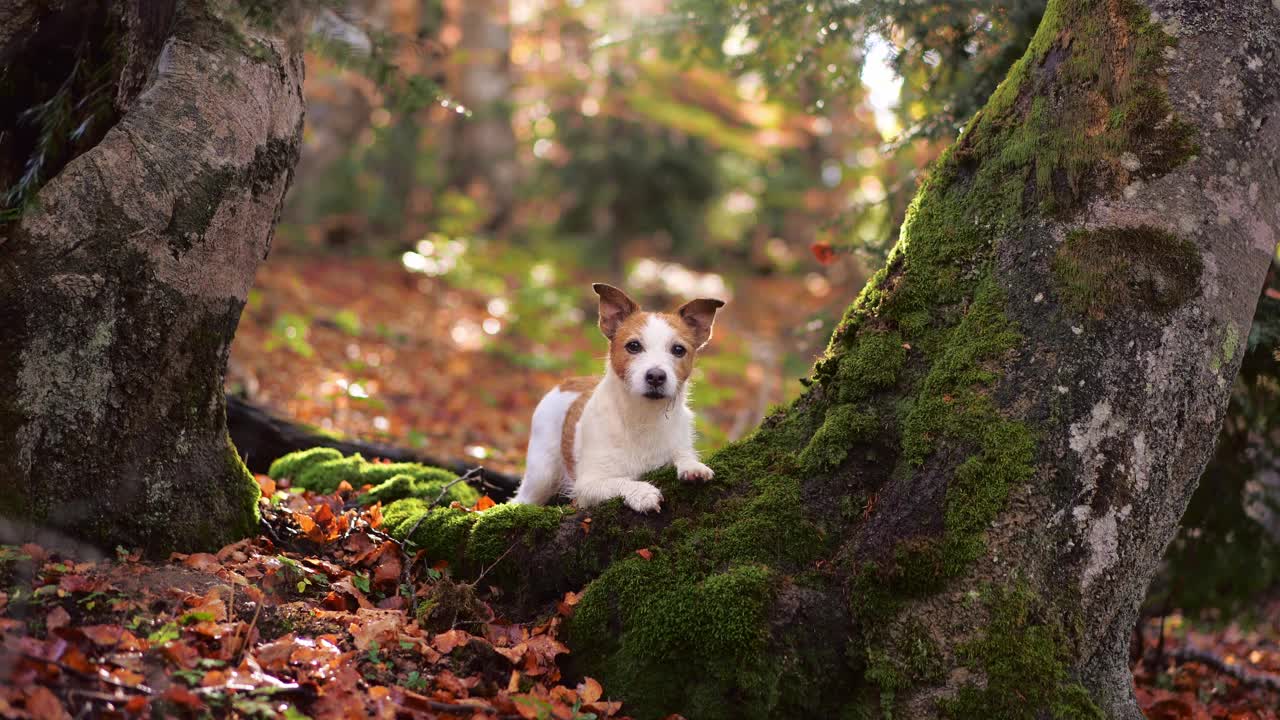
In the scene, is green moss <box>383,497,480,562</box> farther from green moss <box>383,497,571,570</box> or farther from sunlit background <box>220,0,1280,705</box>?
sunlit background <box>220,0,1280,705</box>

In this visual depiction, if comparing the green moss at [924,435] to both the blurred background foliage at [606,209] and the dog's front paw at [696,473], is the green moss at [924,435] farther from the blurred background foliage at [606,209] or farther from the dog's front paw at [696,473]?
the blurred background foliage at [606,209]

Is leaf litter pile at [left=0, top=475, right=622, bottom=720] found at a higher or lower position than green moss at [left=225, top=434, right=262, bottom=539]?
lower

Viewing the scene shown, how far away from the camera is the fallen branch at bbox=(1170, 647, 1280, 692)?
22.2 ft

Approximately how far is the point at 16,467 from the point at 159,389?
67cm

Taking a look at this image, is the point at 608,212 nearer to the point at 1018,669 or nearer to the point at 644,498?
the point at 644,498

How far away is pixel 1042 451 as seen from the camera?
13.5 feet

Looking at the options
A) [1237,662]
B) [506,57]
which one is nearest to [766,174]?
[506,57]

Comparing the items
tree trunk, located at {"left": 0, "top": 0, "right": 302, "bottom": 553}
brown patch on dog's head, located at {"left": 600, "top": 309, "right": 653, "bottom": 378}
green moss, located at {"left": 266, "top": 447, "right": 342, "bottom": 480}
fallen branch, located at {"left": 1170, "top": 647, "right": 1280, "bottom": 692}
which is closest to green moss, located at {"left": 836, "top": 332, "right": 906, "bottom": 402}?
brown patch on dog's head, located at {"left": 600, "top": 309, "right": 653, "bottom": 378}

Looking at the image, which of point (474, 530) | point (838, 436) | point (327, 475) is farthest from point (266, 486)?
point (838, 436)

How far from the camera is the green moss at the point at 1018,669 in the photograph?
12.8 feet

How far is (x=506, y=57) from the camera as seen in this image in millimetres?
19469

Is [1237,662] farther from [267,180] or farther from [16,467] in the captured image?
[16,467]

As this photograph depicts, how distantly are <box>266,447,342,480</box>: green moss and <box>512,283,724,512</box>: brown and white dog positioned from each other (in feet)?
6.59

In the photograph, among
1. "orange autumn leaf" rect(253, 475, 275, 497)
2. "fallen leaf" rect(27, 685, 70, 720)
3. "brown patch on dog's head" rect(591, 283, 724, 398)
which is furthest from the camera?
"orange autumn leaf" rect(253, 475, 275, 497)
